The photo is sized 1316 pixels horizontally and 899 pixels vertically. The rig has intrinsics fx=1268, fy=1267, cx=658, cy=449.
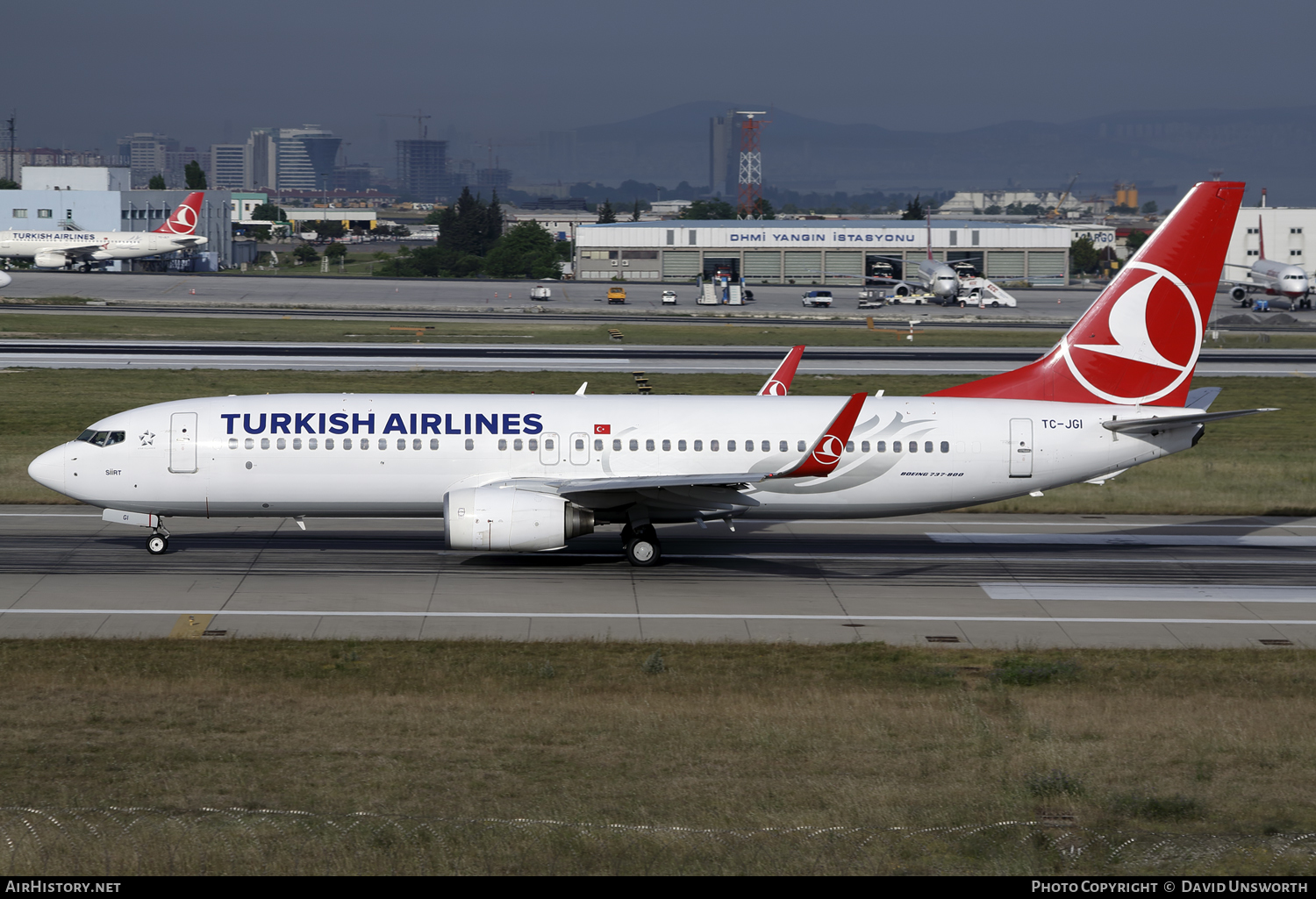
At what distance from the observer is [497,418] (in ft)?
106

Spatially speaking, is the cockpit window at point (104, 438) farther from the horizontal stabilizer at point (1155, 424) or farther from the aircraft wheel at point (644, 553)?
the horizontal stabilizer at point (1155, 424)

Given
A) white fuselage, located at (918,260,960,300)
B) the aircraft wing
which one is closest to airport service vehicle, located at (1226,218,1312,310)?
white fuselage, located at (918,260,960,300)

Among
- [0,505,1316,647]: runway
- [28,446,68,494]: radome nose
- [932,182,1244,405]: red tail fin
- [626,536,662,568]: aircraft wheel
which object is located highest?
[932,182,1244,405]: red tail fin

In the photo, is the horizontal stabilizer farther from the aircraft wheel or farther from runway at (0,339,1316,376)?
runway at (0,339,1316,376)

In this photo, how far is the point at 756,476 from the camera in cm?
3059

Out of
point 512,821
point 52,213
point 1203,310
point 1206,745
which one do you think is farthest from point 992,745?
point 52,213

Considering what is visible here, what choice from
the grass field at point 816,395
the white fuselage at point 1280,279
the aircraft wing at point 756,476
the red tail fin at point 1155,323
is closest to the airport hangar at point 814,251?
the white fuselage at point 1280,279

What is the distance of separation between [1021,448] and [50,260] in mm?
142136

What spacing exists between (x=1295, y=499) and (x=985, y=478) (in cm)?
1588

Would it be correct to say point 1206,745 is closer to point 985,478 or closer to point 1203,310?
point 985,478

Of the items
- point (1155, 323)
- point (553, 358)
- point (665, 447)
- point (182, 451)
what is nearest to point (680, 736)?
point (665, 447)

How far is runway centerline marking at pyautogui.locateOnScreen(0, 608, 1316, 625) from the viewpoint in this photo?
27.3 m

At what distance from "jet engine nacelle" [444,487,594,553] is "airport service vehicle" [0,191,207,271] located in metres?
137

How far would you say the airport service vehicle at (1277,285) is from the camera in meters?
129
